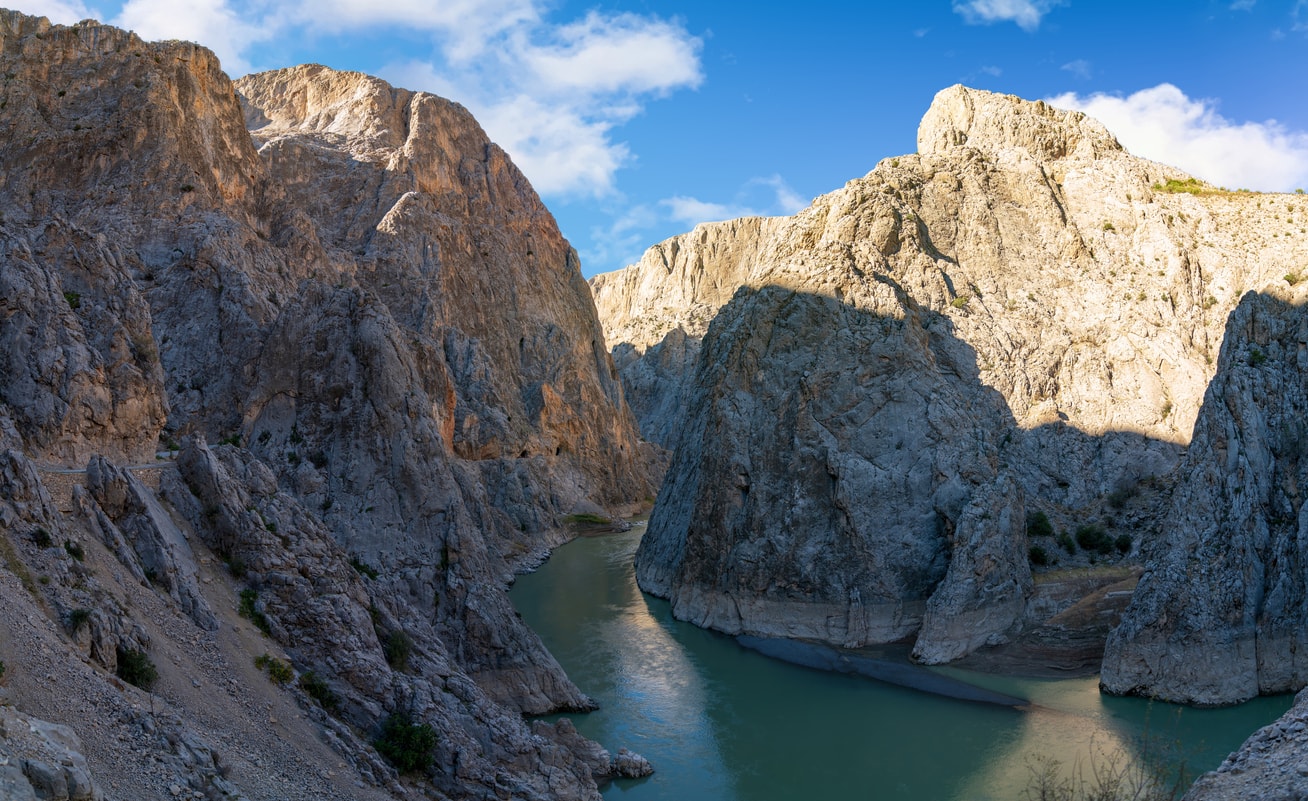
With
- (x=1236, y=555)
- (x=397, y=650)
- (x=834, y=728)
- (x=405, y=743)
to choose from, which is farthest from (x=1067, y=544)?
(x=405, y=743)

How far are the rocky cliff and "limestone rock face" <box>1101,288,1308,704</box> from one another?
17969 millimetres

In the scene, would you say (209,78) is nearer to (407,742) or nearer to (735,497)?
(735,497)

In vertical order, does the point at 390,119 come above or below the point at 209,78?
above

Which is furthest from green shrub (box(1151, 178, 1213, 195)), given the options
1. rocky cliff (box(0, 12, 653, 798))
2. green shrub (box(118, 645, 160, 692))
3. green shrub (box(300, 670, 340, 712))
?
green shrub (box(118, 645, 160, 692))

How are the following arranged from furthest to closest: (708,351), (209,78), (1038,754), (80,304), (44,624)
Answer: (209,78) → (708,351) → (1038,754) → (80,304) → (44,624)

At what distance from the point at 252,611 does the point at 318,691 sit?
7.37 ft

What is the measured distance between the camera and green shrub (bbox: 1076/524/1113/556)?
37.9m

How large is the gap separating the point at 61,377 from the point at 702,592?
2890 cm

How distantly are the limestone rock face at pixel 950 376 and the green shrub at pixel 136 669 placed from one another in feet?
89.1

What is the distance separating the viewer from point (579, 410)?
289ft

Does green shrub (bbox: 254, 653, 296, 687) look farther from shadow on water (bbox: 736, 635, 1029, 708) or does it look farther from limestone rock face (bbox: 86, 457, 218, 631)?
shadow on water (bbox: 736, 635, 1029, 708)

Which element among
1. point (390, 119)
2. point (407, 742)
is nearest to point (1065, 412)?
point (407, 742)

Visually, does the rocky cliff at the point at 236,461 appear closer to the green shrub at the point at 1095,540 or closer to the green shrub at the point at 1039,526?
the green shrub at the point at 1039,526

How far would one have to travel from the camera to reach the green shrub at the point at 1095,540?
124 ft
